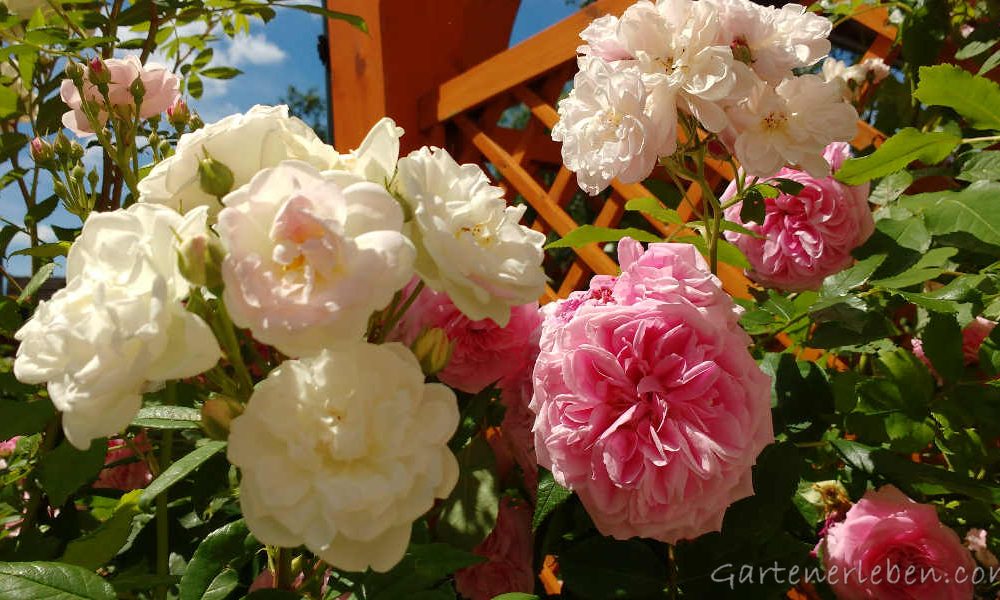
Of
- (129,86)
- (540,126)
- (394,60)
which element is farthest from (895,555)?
(394,60)

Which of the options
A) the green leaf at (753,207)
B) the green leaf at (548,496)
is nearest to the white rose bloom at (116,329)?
the green leaf at (548,496)

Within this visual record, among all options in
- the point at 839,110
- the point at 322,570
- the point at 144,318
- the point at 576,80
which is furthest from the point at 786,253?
the point at 144,318

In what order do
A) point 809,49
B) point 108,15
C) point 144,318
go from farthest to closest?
1. point 108,15
2. point 809,49
3. point 144,318

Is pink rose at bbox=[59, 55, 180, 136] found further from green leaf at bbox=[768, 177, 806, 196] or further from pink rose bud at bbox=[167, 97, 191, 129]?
green leaf at bbox=[768, 177, 806, 196]

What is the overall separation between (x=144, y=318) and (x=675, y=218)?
602 mm

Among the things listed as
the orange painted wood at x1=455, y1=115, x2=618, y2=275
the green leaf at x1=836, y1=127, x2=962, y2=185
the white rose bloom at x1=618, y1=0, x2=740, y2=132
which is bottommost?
the orange painted wood at x1=455, y1=115, x2=618, y2=275

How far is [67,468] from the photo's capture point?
25.5 inches

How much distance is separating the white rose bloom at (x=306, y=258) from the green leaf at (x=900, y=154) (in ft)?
1.69

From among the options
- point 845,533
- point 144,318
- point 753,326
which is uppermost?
point 144,318

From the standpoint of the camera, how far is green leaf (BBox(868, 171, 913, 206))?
996 mm

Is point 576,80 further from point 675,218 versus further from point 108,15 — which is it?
point 108,15

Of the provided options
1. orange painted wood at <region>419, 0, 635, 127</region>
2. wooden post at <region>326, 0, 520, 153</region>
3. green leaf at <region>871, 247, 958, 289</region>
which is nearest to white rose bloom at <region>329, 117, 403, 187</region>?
green leaf at <region>871, 247, 958, 289</region>

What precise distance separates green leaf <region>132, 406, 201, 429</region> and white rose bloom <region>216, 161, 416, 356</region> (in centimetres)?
22

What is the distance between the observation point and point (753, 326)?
0.85 meters
